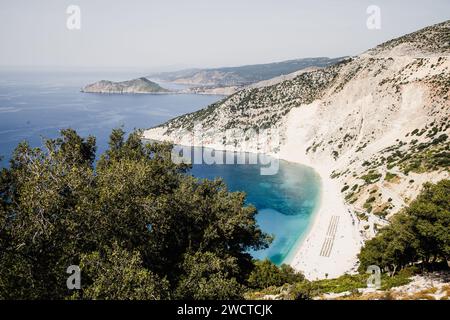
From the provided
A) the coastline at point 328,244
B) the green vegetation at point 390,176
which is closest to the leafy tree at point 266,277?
the coastline at point 328,244

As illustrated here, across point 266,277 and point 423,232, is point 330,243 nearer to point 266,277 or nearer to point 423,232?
point 266,277

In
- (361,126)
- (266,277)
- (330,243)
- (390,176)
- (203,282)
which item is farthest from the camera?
(361,126)

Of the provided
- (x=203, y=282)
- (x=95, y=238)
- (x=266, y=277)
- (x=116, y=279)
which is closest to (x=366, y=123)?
(x=266, y=277)

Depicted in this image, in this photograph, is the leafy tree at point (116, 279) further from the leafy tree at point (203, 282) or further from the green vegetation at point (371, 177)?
the green vegetation at point (371, 177)

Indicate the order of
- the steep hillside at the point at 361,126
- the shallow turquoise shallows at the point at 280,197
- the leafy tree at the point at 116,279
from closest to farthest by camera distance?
the leafy tree at the point at 116,279, the shallow turquoise shallows at the point at 280,197, the steep hillside at the point at 361,126

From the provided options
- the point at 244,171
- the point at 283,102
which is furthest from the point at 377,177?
the point at 283,102

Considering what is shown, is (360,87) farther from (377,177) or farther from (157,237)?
(157,237)

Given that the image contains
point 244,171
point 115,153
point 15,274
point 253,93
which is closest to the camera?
point 15,274
